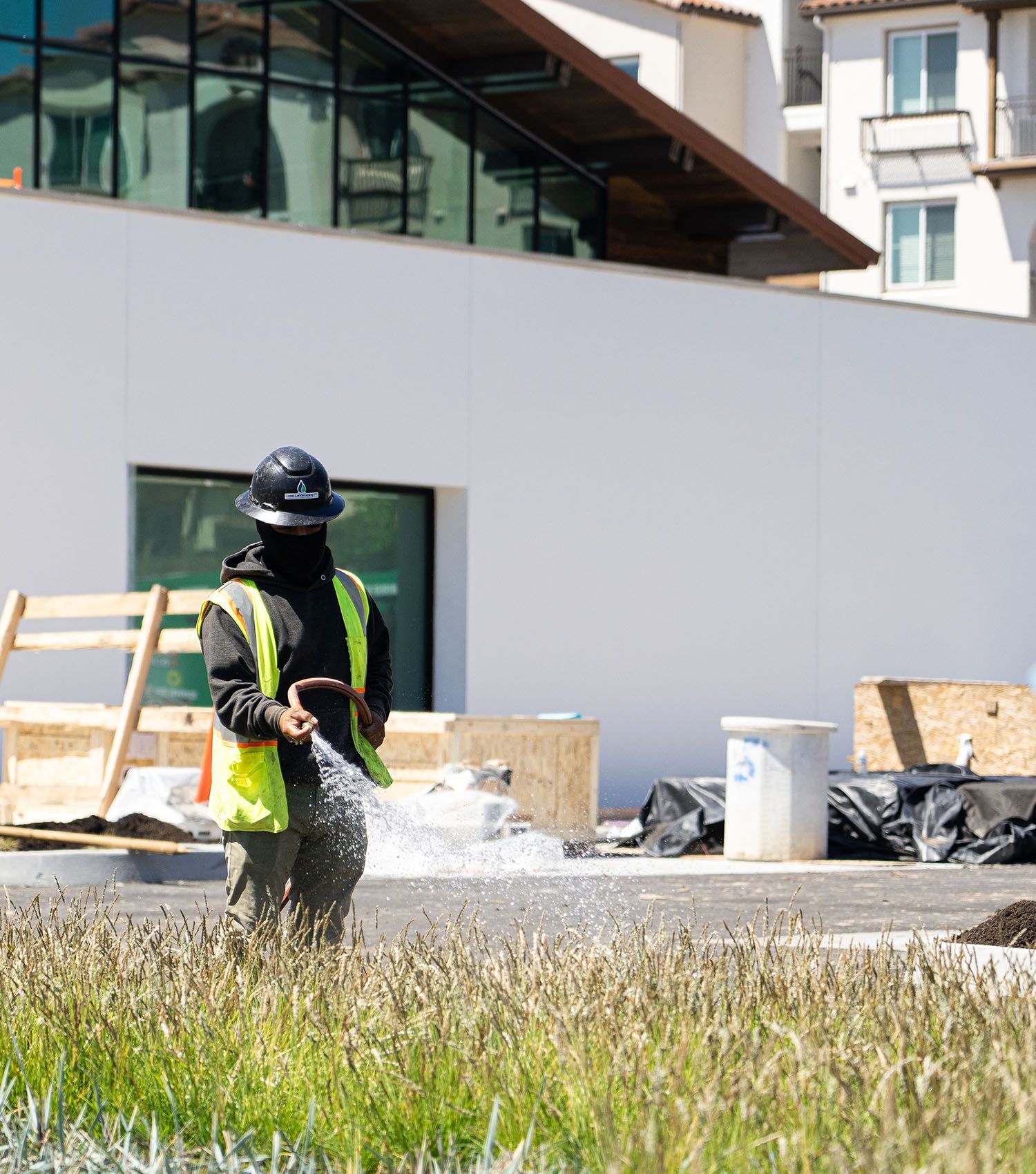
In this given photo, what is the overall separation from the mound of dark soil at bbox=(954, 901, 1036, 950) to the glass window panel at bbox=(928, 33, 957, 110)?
42.3 meters

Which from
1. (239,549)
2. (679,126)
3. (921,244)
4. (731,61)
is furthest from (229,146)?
(731,61)

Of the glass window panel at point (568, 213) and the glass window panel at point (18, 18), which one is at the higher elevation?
the glass window panel at point (18, 18)

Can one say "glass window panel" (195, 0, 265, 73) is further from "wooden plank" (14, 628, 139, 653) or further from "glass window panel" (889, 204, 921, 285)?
"glass window panel" (889, 204, 921, 285)

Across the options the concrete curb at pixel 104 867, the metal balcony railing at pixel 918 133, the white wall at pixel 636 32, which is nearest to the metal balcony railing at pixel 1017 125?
the metal balcony railing at pixel 918 133

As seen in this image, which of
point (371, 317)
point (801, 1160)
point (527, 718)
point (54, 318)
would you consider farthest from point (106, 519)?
point (801, 1160)

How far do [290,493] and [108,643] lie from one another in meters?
7.90

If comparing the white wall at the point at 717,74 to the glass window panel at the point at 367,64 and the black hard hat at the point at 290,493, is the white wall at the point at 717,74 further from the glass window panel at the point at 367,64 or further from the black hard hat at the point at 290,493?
the black hard hat at the point at 290,493

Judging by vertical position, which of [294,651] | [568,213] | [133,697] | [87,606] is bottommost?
[133,697]

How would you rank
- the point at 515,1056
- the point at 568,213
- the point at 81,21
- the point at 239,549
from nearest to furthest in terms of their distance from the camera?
the point at 515,1056 < the point at 239,549 < the point at 81,21 < the point at 568,213

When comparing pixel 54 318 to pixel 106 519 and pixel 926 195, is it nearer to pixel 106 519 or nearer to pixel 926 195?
pixel 106 519

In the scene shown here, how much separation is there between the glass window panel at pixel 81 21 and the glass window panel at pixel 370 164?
9.03 ft

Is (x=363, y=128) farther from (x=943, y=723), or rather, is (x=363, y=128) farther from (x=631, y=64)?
(x=631, y=64)

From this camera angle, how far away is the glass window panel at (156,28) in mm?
21281

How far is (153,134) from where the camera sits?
21.3 metres
